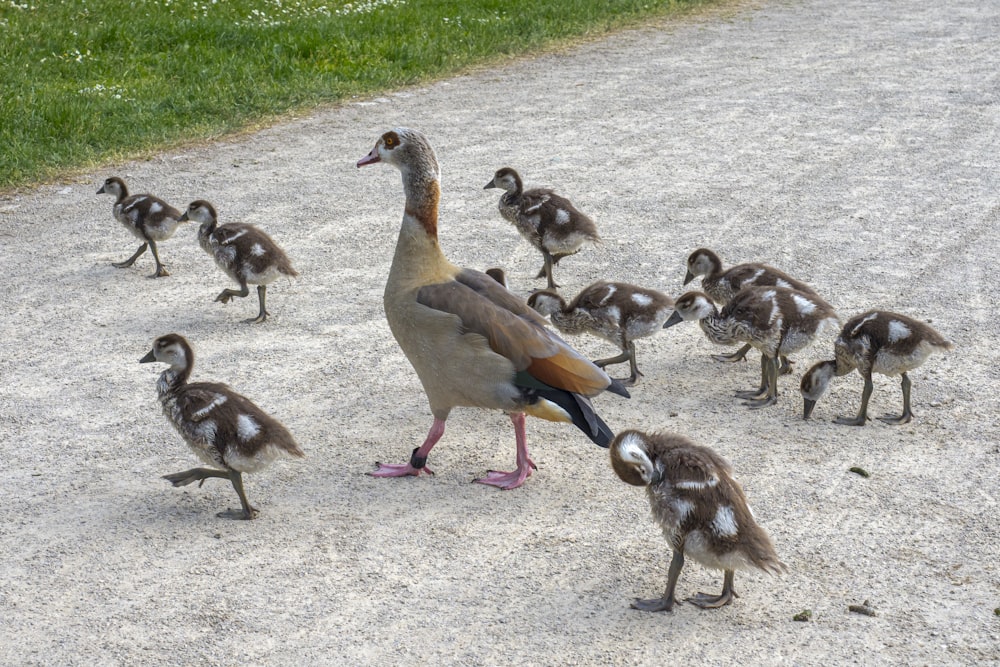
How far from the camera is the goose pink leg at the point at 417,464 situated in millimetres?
6555

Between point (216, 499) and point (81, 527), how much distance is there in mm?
701

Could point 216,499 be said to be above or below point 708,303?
below

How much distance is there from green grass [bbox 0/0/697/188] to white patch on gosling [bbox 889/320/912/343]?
7988 mm

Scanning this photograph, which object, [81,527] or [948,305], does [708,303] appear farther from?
[81,527]

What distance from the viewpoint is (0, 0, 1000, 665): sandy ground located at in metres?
5.27

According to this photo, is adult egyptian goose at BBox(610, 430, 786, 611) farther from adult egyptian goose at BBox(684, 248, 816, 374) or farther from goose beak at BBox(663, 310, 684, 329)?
adult egyptian goose at BBox(684, 248, 816, 374)

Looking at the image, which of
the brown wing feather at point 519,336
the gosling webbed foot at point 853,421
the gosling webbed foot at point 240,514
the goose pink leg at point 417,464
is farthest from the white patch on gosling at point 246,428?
the gosling webbed foot at point 853,421

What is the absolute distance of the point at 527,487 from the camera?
21.4 feet

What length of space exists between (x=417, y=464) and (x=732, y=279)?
2872 millimetres

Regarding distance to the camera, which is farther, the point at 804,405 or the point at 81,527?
the point at 804,405

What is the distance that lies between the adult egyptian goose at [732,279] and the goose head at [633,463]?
261 centimetres

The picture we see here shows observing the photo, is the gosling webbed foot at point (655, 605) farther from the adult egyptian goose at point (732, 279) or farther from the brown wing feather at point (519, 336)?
the adult egyptian goose at point (732, 279)

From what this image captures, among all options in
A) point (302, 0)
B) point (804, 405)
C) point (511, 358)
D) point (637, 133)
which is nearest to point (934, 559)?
point (804, 405)

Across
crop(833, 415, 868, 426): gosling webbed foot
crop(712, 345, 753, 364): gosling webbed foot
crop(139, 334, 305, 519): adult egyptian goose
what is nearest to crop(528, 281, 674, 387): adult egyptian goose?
crop(712, 345, 753, 364): gosling webbed foot
